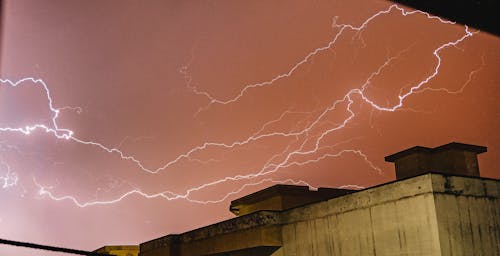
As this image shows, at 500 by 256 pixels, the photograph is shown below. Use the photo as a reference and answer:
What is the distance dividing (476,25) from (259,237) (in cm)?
1422

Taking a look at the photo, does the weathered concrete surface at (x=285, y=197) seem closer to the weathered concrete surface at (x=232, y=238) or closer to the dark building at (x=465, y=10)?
the weathered concrete surface at (x=232, y=238)

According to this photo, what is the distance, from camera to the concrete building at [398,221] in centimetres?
1013

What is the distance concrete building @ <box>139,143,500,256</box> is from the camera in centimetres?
1013

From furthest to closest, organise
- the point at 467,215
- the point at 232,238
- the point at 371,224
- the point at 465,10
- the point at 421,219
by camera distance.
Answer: the point at 232,238 → the point at 371,224 → the point at 467,215 → the point at 421,219 → the point at 465,10

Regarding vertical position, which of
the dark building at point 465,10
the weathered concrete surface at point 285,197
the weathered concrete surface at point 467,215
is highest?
the weathered concrete surface at point 285,197

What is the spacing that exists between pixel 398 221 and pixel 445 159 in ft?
20.4

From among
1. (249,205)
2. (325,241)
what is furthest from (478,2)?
(249,205)

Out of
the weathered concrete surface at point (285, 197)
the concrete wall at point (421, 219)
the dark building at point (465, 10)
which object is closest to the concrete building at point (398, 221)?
the concrete wall at point (421, 219)

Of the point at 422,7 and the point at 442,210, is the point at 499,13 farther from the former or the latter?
the point at 442,210

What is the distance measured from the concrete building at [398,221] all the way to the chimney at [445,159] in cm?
3

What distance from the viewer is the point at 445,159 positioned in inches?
629

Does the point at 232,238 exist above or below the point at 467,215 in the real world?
above

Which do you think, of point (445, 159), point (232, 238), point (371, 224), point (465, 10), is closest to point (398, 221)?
point (371, 224)

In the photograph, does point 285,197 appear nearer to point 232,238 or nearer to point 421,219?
point 232,238
